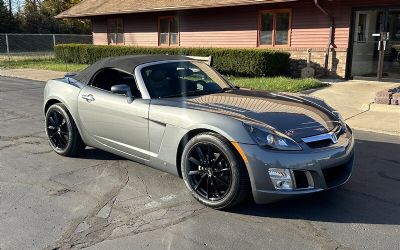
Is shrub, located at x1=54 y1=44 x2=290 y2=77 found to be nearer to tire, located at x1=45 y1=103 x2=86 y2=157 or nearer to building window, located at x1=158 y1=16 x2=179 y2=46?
building window, located at x1=158 y1=16 x2=179 y2=46

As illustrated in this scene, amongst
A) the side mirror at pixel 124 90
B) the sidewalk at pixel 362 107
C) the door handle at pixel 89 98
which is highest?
the side mirror at pixel 124 90

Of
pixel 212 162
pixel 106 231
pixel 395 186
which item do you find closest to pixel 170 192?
pixel 212 162

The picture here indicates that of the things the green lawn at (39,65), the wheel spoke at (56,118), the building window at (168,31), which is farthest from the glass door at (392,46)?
the green lawn at (39,65)

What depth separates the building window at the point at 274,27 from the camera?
1523 cm

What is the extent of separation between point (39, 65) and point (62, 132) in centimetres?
1811

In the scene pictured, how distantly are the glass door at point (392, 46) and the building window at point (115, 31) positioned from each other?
1404 cm

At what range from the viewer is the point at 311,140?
143 inches

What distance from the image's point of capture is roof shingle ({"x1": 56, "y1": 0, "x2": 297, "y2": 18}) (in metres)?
16.0

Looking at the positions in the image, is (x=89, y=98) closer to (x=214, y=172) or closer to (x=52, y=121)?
(x=52, y=121)

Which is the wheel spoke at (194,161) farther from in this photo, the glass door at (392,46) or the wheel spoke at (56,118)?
the glass door at (392,46)

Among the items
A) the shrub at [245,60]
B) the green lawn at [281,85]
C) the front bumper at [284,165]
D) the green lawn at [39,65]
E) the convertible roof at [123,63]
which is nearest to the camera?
the front bumper at [284,165]

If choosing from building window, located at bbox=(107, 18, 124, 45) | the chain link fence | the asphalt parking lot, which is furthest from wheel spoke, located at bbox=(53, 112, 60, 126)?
the chain link fence

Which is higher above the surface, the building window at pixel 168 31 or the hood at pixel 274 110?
the building window at pixel 168 31

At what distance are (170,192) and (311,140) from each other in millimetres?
1553
